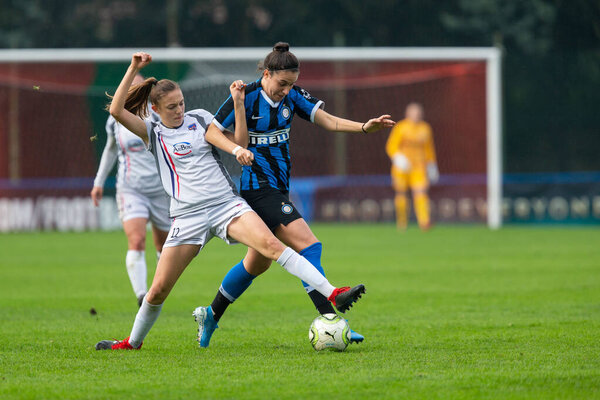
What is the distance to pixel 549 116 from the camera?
25.5 meters

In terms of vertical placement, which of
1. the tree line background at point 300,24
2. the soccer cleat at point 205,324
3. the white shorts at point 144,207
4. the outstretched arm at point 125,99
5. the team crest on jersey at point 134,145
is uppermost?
the tree line background at point 300,24

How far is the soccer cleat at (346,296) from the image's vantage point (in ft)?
18.0

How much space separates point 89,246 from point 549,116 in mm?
13998

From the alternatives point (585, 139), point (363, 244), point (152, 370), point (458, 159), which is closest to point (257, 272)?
point (152, 370)

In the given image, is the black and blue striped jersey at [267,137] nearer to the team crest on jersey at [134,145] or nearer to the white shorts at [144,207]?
the white shorts at [144,207]

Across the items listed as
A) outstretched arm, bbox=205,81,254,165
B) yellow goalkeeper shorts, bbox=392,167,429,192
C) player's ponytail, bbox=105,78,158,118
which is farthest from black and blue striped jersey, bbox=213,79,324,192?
yellow goalkeeper shorts, bbox=392,167,429,192

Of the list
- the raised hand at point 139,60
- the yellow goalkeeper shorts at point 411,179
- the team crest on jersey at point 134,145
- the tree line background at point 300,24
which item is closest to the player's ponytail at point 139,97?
the raised hand at point 139,60

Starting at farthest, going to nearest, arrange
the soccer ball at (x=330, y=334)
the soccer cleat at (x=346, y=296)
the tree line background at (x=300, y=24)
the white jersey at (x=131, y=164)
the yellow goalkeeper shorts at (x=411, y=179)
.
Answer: the tree line background at (x=300, y=24), the yellow goalkeeper shorts at (x=411, y=179), the white jersey at (x=131, y=164), the soccer ball at (x=330, y=334), the soccer cleat at (x=346, y=296)

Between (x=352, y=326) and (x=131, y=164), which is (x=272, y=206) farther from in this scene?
(x=131, y=164)

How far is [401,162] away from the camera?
19.3 meters

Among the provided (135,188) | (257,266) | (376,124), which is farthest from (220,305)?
(135,188)

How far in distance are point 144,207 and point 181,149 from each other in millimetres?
2770

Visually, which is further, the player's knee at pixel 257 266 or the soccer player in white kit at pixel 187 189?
the player's knee at pixel 257 266

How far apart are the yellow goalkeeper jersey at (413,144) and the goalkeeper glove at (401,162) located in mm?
83
